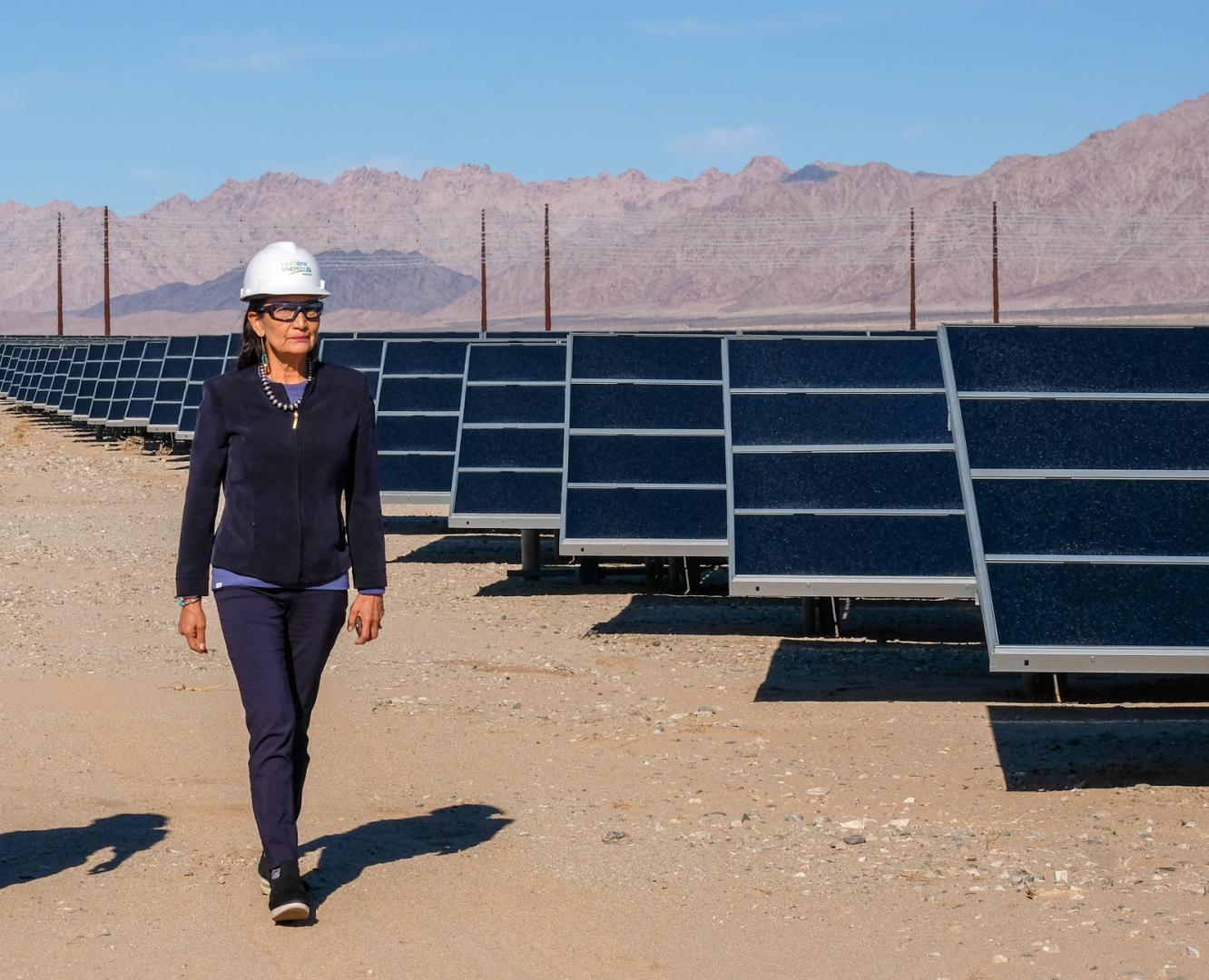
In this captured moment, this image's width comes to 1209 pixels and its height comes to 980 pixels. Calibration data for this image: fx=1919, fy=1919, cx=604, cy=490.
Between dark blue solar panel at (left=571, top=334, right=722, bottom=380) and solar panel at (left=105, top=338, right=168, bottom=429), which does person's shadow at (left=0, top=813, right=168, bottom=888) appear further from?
solar panel at (left=105, top=338, right=168, bottom=429)

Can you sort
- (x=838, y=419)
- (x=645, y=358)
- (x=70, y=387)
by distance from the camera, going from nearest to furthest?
(x=838, y=419) < (x=645, y=358) < (x=70, y=387)

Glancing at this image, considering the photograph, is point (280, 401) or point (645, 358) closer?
point (280, 401)

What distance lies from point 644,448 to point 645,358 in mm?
911

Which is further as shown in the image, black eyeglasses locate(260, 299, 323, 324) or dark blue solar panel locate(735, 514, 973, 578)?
dark blue solar panel locate(735, 514, 973, 578)

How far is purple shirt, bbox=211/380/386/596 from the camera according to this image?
19.9 ft

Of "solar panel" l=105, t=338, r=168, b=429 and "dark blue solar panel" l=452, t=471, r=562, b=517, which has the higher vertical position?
"solar panel" l=105, t=338, r=168, b=429

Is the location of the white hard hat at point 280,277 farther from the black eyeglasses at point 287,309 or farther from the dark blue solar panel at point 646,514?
the dark blue solar panel at point 646,514

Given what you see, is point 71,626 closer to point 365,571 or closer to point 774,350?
point 774,350

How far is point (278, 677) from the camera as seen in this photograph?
602 centimetres

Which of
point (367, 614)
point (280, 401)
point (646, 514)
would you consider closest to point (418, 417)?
point (646, 514)

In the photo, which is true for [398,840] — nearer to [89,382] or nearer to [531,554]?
[531,554]

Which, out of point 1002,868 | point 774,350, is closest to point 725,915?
point 1002,868

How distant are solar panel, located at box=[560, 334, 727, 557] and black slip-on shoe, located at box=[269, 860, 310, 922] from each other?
23.1 feet

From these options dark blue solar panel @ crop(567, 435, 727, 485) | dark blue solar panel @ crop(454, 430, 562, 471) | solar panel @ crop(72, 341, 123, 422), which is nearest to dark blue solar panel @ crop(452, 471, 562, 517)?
dark blue solar panel @ crop(454, 430, 562, 471)
